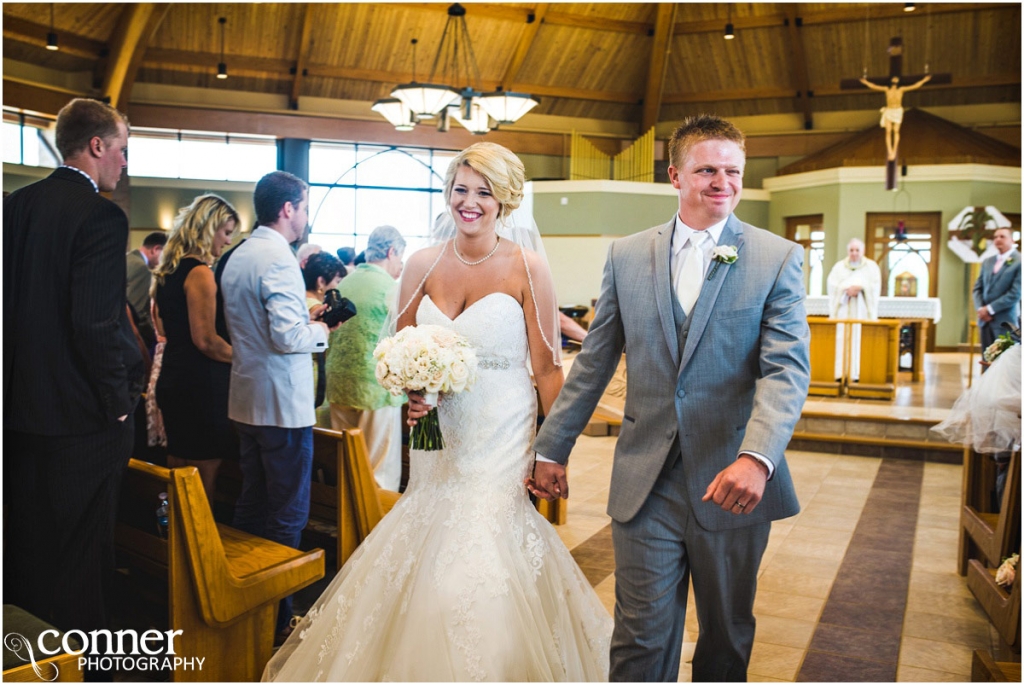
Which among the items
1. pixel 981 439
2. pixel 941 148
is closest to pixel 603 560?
pixel 981 439

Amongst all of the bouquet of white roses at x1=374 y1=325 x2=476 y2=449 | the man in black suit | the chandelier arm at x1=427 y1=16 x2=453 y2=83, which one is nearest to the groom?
the bouquet of white roses at x1=374 y1=325 x2=476 y2=449

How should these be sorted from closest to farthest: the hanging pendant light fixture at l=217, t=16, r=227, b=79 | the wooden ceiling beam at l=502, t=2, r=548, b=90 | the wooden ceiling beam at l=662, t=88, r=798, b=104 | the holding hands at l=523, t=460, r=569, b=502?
the holding hands at l=523, t=460, r=569, b=502
the hanging pendant light fixture at l=217, t=16, r=227, b=79
the wooden ceiling beam at l=502, t=2, r=548, b=90
the wooden ceiling beam at l=662, t=88, r=798, b=104

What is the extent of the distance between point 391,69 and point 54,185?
548 inches

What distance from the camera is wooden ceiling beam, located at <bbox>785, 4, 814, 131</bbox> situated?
585 inches

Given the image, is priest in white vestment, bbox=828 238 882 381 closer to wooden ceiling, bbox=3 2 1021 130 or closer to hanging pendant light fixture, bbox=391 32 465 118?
hanging pendant light fixture, bbox=391 32 465 118

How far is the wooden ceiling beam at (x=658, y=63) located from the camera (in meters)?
14.7

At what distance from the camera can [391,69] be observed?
15.8 metres

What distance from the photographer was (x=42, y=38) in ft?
41.6

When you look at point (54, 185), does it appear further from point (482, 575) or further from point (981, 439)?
point (981, 439)

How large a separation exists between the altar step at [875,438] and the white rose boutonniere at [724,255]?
19.8 feet

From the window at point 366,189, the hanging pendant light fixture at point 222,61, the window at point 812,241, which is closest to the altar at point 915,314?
the window at point 812,241

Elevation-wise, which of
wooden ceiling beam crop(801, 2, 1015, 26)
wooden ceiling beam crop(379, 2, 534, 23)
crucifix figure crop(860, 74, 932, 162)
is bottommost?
crucifix figure crop(860, 74, 932, 162)

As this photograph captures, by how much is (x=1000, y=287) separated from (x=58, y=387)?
27.3ft

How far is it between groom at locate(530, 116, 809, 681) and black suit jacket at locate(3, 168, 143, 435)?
1593 mm
